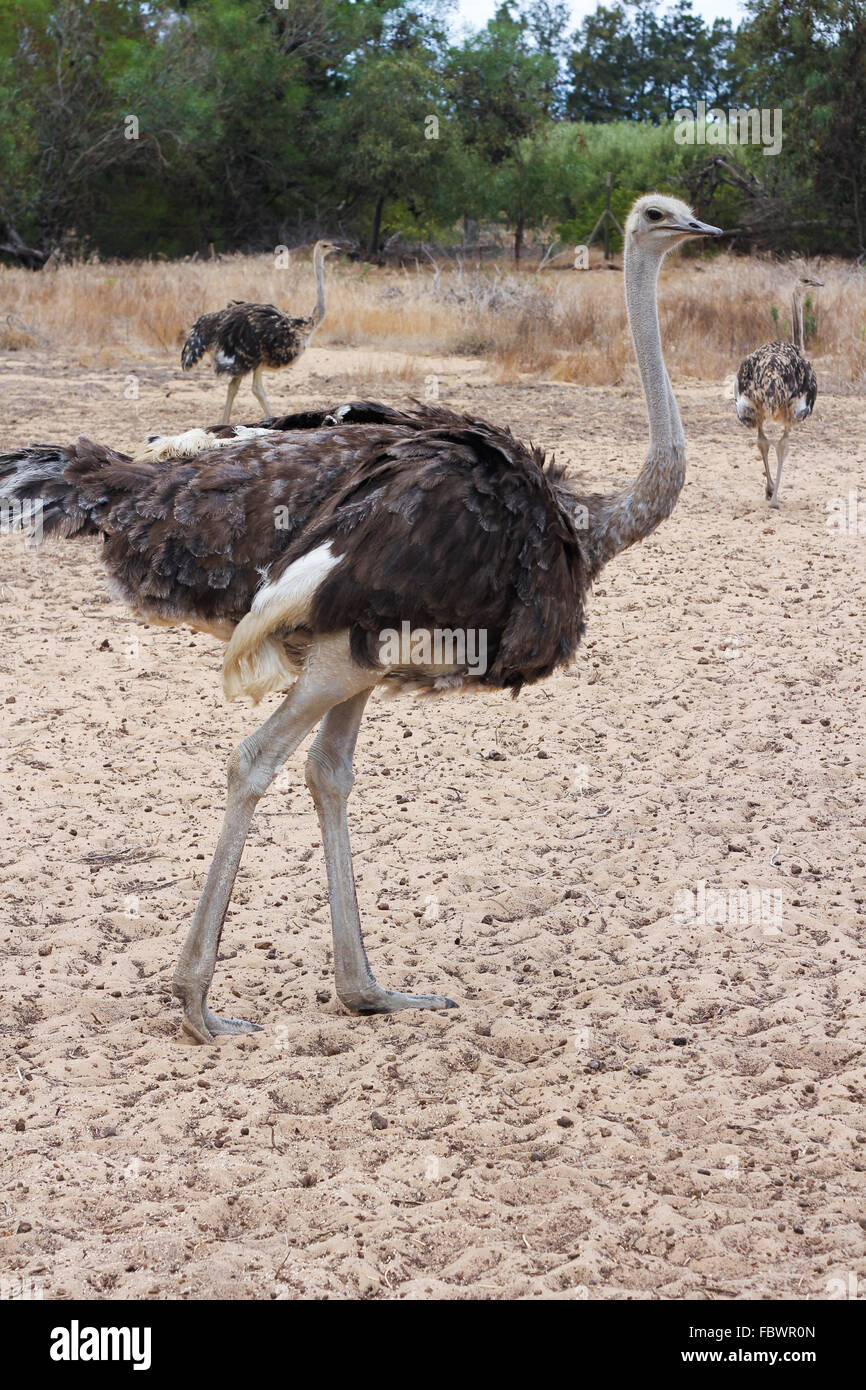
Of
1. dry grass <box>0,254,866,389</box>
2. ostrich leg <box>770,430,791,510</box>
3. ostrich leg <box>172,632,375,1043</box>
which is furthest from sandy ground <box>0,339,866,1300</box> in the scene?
dry grass <box>0,254,866,389</box>

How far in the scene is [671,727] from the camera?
5410 mm

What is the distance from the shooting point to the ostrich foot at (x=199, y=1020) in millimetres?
3303

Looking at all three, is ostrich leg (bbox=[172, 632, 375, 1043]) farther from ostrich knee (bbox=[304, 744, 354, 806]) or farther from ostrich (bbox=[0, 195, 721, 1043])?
ostrich knee (bbox=[304, 744, 354, 806])

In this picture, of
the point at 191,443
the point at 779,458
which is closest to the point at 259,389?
the point at 779,458

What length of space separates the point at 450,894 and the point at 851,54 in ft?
75.6

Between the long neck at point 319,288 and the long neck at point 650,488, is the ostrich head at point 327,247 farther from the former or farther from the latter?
the long neck at point 650,488

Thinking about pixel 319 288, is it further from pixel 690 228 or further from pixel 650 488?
pixel 650 488

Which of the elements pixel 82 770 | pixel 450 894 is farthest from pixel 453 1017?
pixel 82 770

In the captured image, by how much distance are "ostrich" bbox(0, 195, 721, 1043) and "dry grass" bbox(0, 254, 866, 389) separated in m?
9.92

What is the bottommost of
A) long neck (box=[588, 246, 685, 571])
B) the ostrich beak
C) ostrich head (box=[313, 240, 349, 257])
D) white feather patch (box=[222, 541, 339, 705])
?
white feather patch (box=[222, 541, 339, 705])

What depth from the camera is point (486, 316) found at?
15.1 meters

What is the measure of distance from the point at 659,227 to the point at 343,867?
2.00 meters

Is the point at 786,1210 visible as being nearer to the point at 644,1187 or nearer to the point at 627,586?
the point at 644,1187

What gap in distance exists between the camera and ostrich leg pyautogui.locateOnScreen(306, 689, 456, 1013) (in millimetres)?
3492
